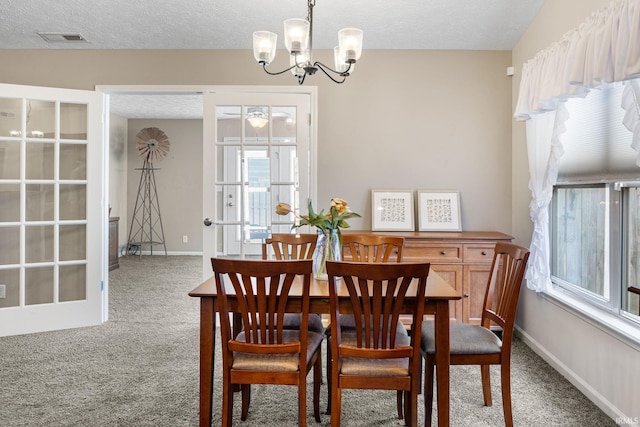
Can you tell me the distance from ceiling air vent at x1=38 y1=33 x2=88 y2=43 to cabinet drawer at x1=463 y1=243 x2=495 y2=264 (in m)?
3.72

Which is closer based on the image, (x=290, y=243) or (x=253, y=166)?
(x=290, y=243)

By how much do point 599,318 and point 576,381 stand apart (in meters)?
0.51

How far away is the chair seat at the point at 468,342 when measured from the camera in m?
2.02

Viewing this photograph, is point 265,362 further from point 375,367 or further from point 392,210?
point 392,210

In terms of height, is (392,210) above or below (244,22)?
below

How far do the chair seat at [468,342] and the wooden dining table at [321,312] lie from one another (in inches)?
5.0

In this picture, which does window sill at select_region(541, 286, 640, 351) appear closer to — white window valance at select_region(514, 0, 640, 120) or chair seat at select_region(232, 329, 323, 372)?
white window valance at select_region(514, 0, 640, 120)

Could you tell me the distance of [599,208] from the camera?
8.41 ft

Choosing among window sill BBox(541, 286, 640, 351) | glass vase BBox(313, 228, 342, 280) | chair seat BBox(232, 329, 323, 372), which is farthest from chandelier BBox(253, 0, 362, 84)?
window sill BBox(541, 286, 640, 351)

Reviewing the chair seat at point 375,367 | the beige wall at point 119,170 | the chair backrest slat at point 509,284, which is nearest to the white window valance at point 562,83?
the chair backrest slat at point 509,284

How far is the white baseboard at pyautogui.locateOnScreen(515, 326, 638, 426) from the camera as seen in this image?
86.9 inches

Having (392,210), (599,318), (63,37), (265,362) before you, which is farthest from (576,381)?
(63,37)

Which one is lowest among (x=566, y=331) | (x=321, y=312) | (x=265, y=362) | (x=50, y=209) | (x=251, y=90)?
(x=566, y=331)

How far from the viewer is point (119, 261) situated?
685 cm
